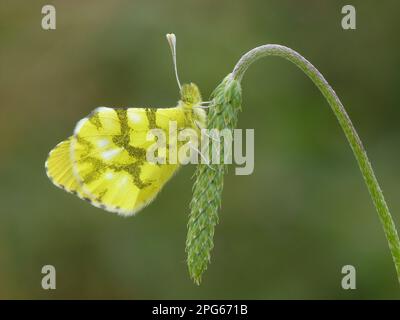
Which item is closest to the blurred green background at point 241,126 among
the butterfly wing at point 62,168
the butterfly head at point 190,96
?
the butterfly wing at point 62,168

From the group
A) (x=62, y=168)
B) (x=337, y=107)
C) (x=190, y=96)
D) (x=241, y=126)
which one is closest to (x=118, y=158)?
(x=62, y=168)

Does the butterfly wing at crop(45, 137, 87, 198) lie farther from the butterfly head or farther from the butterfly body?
the butterfly head

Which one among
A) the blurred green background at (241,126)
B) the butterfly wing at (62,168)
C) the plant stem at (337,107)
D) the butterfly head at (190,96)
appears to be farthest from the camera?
the blurred green background at (241,126)

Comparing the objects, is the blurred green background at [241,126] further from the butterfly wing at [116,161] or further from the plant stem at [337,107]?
the plant stem at [337,107]

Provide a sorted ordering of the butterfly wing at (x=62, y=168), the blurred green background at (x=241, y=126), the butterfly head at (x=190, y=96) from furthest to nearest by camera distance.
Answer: the blurred green background at (x=241, y=126)
the butterfly wing at (x=62, y=168)
the butterfly head at (x=190, y=96)

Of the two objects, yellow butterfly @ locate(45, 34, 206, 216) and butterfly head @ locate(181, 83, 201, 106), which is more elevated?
butterfly head @ locate(181, 83, 201, 106)

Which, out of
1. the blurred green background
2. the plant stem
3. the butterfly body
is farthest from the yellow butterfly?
the blurred green background

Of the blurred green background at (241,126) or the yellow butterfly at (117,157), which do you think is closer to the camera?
the yellow butterfly at (117,157)
